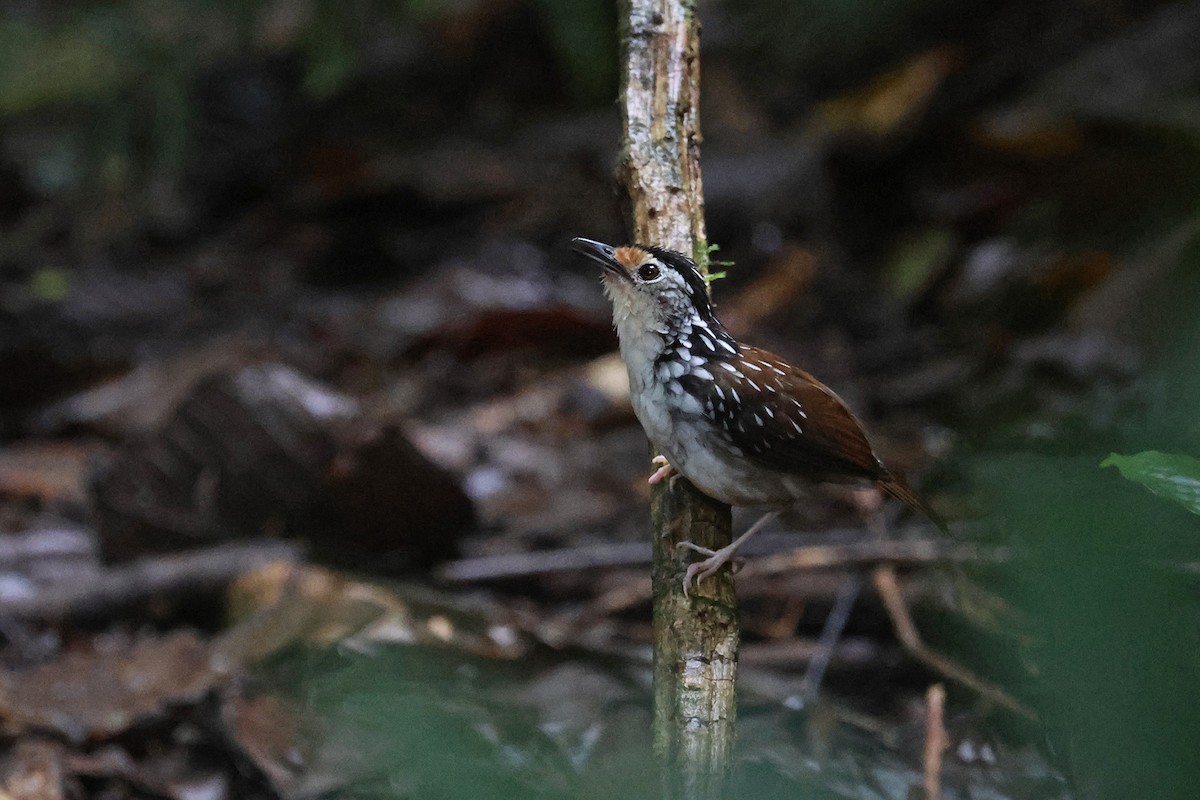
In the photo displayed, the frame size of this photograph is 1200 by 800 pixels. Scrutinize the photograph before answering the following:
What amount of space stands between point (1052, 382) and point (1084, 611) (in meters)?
3.71

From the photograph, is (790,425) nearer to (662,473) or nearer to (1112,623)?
(662,473)

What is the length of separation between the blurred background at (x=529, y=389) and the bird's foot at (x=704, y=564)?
1.58ft

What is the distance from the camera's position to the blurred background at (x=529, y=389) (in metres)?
2.36

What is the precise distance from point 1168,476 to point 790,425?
85 centimetres

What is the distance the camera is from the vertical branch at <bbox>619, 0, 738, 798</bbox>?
1.99 meters

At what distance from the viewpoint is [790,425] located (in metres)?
2.45

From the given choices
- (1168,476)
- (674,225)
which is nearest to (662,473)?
(674,225)

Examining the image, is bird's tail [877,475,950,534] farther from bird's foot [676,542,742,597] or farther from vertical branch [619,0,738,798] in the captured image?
bird's foot [676,542,742,597]

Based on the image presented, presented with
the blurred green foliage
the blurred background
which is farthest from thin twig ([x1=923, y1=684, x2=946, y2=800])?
the blurred green foliage

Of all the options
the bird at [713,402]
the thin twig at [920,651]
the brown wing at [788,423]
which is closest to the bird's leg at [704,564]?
the bird at [713,402]

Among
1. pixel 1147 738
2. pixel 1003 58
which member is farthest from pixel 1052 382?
pixel 1147 738

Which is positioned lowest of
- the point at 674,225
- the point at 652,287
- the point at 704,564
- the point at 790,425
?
the point at 704,564

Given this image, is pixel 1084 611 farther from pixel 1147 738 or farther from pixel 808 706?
pixel 808 706

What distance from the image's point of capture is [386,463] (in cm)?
366
